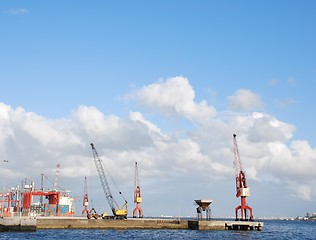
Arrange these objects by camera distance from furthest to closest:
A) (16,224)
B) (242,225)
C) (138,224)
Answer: (138,224)
(242,225)
(16,224)

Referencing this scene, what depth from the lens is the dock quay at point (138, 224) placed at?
129375 millimetres

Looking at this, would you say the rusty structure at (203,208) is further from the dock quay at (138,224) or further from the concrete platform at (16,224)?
the concrete platform at (16,224)

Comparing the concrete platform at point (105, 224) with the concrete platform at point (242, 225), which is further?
the concrete platform at point (242, 225)

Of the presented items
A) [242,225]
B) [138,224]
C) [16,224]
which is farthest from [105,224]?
[242,225]

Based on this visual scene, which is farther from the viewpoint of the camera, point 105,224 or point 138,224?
point 138,224

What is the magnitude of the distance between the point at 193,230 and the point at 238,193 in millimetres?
19746

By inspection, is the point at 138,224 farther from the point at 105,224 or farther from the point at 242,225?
the point at 242,225

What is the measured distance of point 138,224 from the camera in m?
137

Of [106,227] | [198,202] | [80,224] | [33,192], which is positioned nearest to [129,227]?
[106,227]

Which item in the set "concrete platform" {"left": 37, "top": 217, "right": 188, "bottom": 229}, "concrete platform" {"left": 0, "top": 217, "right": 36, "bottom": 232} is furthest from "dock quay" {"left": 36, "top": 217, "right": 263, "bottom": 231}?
"concrete platform" {"left": 0, "top": 217, "right": 36, "bottom": 232}

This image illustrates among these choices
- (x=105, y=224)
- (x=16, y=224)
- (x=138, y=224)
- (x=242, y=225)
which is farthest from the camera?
(x=138, y=224)

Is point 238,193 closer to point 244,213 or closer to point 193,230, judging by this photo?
point 244,213

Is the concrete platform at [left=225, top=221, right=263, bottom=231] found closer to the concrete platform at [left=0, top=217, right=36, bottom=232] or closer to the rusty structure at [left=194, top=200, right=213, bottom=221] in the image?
the rusty structure at [left=194, top=200, right=213, bottom=221]

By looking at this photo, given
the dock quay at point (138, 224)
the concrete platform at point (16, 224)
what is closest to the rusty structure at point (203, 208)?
the dock quay at point (138, 224)
